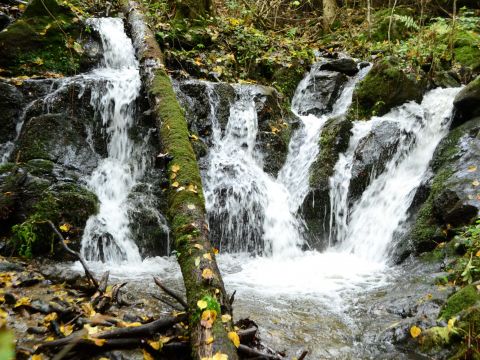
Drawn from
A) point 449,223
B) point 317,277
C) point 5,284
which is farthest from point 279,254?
point 5,284

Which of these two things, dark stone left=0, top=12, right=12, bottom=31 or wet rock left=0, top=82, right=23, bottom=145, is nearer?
wet rock left=0, top=82, right=23, bottom=145

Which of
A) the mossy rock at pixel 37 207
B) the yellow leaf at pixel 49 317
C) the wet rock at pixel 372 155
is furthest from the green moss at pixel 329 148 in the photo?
the yellow leaf at pixel 49 317

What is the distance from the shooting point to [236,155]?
804cm

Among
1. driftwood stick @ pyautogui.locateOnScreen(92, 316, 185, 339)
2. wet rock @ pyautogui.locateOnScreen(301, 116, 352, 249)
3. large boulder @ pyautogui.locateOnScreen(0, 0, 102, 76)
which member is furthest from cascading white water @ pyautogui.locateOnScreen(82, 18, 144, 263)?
wet rock @ pyautogui.locateOnScreen(301, 116, 352, 249)

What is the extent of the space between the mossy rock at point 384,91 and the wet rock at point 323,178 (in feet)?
2.50

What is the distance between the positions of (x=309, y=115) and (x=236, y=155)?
2684 mm

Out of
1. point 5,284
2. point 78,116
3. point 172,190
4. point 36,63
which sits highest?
point 36,63

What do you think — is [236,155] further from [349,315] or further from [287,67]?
[349,315]

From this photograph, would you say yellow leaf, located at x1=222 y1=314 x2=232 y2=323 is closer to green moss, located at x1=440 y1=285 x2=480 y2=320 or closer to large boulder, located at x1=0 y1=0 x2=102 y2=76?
green moss, located at x1=440 y1=285 x2=480 y2=320

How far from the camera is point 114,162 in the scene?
721 cm

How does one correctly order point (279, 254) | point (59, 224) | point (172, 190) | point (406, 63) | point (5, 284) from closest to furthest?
point (5, 284), point (172, 190), point (59, 224), point (279, 254), point (406, 63)

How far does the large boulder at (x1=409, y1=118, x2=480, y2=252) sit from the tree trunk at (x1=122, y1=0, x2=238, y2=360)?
3751 mm

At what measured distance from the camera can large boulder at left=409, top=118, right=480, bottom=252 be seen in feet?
18.2

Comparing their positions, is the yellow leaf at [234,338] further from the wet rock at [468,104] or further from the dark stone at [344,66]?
the dark stone at [344,66]
